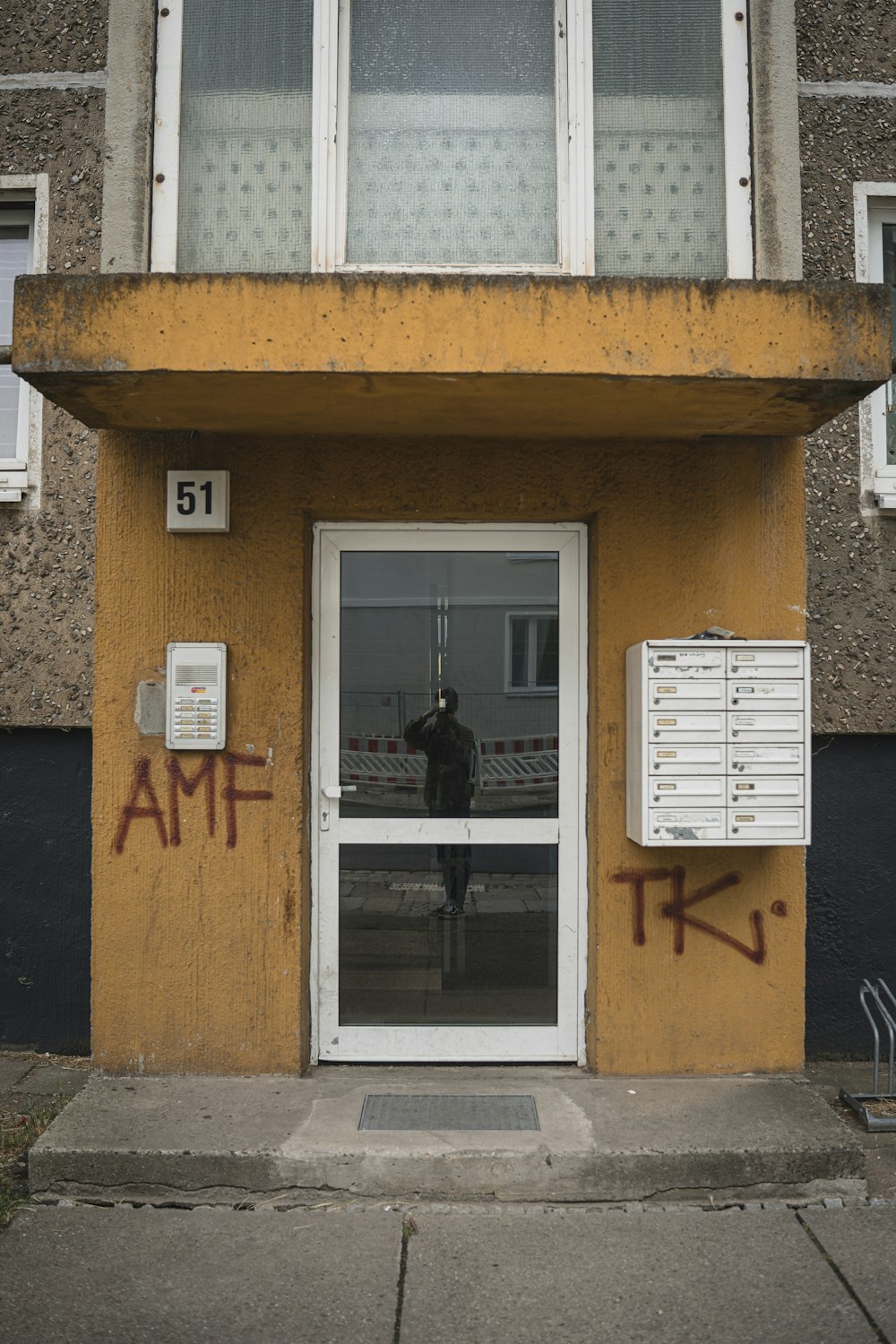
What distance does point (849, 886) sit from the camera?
5066 millimetres

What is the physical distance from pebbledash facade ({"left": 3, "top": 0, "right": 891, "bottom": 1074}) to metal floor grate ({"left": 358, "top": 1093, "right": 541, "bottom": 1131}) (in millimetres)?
403

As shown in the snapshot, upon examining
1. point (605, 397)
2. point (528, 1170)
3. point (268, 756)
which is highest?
point (605, 397)

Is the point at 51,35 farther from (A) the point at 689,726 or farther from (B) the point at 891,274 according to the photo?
(A) the point at 689,726

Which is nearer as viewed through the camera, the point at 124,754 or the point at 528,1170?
the point at 528,1170

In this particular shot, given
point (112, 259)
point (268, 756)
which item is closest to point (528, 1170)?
point (268, 756)

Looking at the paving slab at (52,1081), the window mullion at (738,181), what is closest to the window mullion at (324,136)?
the window mullion at (738,181)

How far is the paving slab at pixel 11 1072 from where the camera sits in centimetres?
472

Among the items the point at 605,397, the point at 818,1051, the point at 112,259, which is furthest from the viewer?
the point at 818,1051

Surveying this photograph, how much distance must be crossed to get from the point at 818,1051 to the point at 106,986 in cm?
323

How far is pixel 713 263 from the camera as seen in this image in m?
4.33

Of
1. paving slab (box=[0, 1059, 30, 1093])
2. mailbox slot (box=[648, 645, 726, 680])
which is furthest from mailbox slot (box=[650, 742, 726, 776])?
paving slab (box=[0, 1059, 30, 1093])

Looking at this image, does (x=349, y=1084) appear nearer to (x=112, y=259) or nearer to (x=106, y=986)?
(x=106, y=986)

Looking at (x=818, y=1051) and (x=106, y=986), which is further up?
(x=106, y=986)

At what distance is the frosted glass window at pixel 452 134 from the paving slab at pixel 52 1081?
372 centimetres
